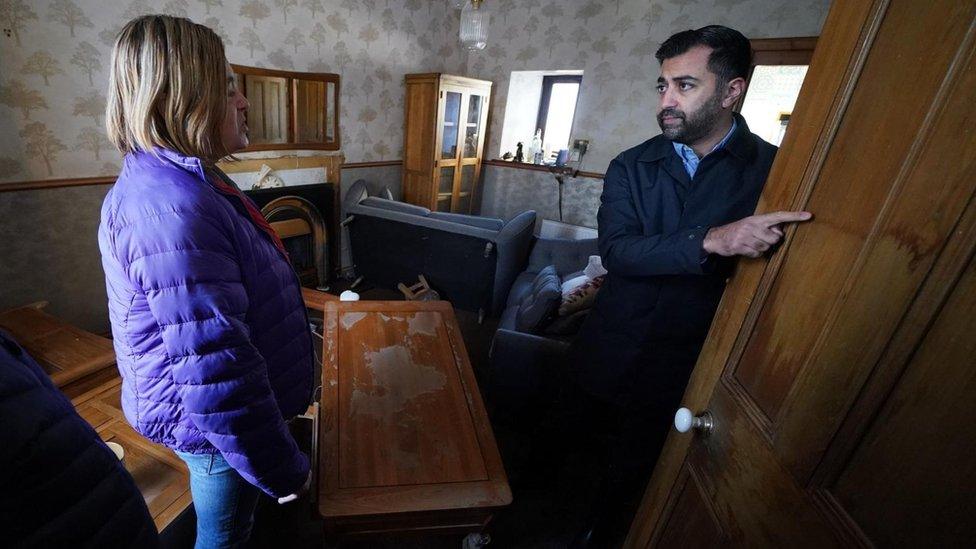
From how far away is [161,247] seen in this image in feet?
2.10

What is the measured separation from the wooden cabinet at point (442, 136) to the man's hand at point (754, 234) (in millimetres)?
3435

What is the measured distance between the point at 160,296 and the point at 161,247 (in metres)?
0.08

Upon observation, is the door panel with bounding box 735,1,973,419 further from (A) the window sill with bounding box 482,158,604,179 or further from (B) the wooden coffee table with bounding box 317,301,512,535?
(A) the window sill with bounding box 482,158,604,179

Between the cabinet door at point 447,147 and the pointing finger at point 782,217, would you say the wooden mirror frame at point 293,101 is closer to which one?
the cabinet door at point 447,147

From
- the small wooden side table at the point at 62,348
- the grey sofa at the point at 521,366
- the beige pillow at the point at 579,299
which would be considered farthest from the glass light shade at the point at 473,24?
the small wooden side table at the point at 62,348

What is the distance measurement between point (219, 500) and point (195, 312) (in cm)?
51

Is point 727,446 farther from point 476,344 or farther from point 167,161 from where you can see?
point 476,344

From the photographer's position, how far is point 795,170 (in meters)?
0.63

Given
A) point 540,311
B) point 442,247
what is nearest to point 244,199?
point 540,311

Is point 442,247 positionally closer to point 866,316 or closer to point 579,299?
point 579,299

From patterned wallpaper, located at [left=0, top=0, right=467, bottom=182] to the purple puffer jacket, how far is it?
2009 millimetres

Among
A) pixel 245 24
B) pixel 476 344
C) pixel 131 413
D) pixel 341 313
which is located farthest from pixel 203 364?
pixel 245 24

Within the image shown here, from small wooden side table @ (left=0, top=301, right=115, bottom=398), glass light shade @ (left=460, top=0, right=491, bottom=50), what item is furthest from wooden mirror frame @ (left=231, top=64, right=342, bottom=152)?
small wooden side table @ (left=0, top=301, right=115, bottom=398)

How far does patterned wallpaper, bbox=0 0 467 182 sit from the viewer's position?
6.21 ft
